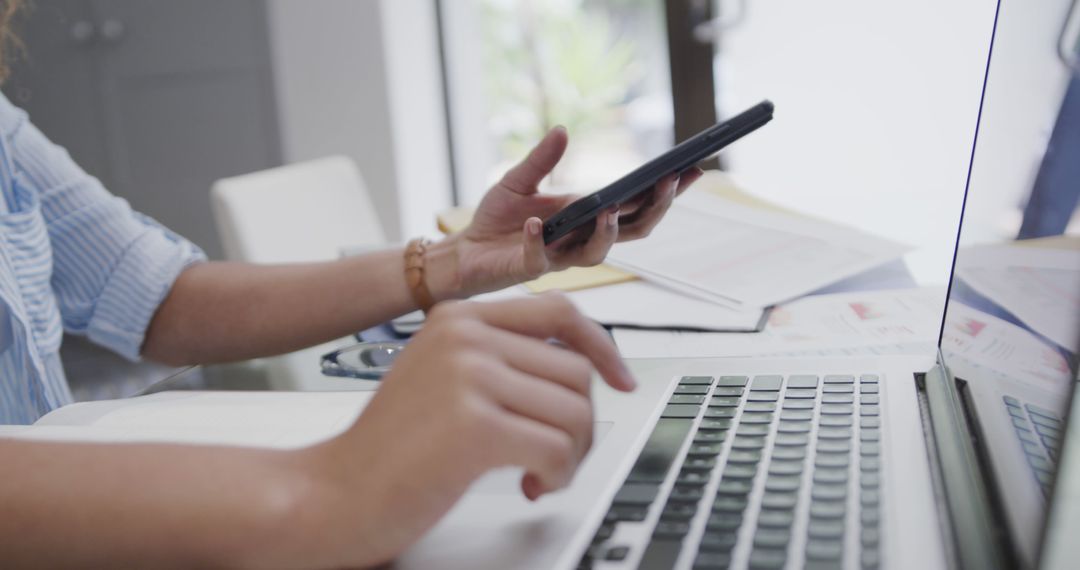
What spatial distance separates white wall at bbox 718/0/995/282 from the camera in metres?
2.26

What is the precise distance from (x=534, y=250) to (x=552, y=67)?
2.80 m

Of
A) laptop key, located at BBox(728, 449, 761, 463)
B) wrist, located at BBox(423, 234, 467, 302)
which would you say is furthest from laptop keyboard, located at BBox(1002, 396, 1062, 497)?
wrist, located at BBox(423, 234, 467, 302)

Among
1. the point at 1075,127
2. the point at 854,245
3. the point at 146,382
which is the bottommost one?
the point at 146,382

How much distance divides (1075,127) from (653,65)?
9.64ft

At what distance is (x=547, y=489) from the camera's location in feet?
1.11

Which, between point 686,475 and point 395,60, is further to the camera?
point 395,60

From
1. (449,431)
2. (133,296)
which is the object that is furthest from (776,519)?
(133,296)

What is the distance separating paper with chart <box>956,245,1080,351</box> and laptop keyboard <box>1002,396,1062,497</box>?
0.09 ft

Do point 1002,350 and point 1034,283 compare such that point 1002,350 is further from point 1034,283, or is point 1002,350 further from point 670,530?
point 670,530

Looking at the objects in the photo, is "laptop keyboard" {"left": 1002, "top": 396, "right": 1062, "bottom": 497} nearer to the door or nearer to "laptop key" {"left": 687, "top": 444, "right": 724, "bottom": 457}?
"laptop key" {"left": 687, "top": 444, "right": 724, "bottom": 457}

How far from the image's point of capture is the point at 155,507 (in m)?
0.35

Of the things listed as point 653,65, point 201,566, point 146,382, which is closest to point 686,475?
point 201,566

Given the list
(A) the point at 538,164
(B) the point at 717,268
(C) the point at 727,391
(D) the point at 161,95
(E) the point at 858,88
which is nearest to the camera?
(C) the point at 727,391

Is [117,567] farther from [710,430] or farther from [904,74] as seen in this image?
[904,74]
